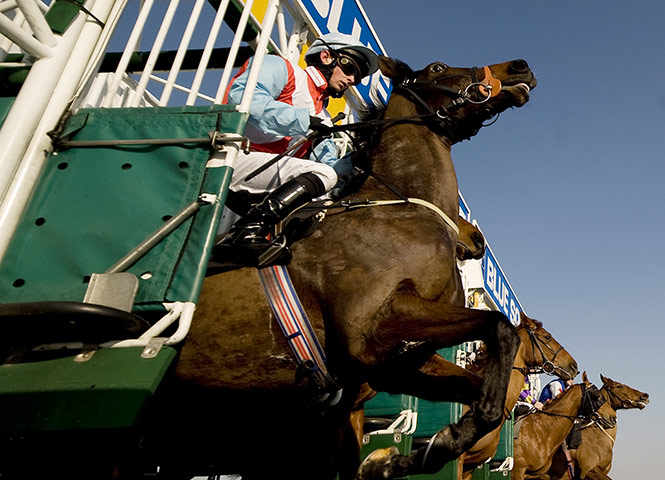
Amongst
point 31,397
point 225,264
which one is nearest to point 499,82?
point 225,264

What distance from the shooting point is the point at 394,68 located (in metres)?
4.44

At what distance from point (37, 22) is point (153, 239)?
62.5 inches

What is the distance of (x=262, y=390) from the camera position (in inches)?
120

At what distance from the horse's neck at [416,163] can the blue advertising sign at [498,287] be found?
8.18 m

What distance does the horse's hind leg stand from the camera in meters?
2.81

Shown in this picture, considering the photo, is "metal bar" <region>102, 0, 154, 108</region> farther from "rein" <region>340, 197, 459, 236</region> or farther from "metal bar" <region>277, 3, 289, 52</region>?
"rein" <region>340, 197, 459, 236</region>

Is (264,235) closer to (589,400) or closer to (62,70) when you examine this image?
(62,70)

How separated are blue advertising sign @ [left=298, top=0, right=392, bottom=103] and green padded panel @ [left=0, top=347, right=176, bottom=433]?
3.25 metres

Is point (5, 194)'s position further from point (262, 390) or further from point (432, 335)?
point (432, 335)

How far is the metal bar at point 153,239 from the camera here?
2.70 metres

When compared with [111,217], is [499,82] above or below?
above

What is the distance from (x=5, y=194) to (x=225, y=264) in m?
1.25

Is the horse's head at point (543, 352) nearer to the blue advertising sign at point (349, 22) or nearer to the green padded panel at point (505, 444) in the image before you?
the green padded panel at point (505, 444)

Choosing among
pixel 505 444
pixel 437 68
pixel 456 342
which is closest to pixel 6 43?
pixel 437 68
